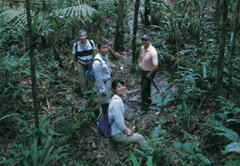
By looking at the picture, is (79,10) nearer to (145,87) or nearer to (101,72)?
(101,72)

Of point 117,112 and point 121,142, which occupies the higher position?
point 117,112

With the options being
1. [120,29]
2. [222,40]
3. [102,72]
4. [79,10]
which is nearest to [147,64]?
[102,72]

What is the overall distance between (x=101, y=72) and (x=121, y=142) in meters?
1.47

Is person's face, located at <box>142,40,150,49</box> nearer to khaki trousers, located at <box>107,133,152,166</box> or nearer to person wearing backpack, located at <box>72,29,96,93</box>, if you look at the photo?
person wearing backpack, located at <box>72,29,96,93</box>

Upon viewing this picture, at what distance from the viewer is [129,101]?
633 cm

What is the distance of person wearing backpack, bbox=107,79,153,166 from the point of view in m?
3.56

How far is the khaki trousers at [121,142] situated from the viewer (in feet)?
12.4

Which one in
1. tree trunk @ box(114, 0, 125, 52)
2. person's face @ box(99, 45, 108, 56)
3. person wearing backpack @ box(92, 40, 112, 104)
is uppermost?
tree trunk @ box(114, 0, 125, 52)

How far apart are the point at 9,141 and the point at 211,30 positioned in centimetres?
753

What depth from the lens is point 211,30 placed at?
862 cm

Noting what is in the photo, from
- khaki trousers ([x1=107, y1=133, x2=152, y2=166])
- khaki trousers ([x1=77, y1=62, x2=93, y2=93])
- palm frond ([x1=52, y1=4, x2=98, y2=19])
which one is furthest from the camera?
khaki trousers ([x1=77, y1=62, x2=93, y2=93])

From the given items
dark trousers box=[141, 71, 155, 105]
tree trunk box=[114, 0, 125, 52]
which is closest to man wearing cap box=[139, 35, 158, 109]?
dark trousers box=[141, 71, 155, 105]

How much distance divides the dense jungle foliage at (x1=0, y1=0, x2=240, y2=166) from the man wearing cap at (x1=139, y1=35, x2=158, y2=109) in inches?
16.1

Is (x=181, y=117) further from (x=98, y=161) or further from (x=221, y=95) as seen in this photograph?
(x=98, y=161)
